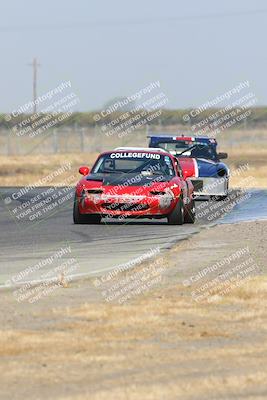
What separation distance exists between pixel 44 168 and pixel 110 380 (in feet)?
148

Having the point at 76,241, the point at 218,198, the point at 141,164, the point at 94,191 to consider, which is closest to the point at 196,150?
the point at 218,198

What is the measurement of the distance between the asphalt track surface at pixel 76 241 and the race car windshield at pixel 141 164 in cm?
89

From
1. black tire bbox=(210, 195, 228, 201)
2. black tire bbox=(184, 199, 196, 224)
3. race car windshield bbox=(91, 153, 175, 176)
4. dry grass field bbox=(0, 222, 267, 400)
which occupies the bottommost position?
black tire bbox=(210, 195, 228, 201)

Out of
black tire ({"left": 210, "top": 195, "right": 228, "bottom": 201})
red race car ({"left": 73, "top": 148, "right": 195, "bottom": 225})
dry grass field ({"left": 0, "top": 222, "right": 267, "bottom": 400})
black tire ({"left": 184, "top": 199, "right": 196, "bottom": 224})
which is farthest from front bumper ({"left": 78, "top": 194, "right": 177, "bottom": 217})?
dry grass field ({"left": 0, "top": 222, "right": 267, "bottom": 400})

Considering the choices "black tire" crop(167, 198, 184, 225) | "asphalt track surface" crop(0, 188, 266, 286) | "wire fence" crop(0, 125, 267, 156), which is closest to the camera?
"asphalt track surface" crop(0, 188, 266, 286)

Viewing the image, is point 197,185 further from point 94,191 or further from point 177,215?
point 94,191

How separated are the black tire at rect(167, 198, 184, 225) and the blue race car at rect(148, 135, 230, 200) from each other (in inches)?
273

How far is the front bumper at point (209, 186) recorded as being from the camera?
95.5 ft

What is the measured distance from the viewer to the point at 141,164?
75.4 ft

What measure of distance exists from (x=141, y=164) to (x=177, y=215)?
59.4 inches

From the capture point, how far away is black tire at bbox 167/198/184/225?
21.8 metres

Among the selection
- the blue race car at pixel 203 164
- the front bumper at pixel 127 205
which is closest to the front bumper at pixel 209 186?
the blue race car at pixel 203 164

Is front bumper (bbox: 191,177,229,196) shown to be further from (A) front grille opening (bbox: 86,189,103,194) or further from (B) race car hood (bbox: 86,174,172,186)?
(A) front grille opening (bbox: 86,189,103,194)

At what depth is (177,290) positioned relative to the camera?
12258 mm
